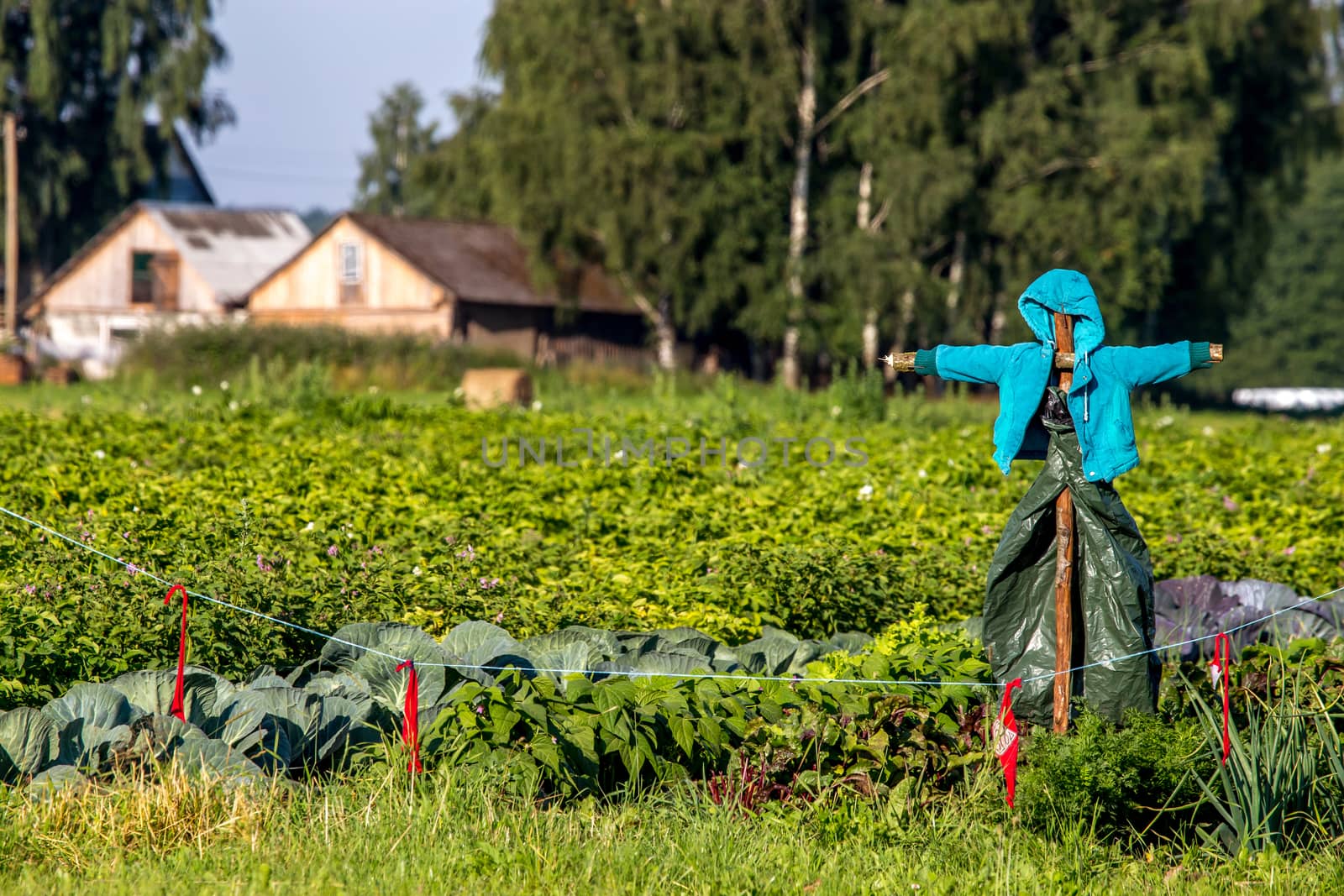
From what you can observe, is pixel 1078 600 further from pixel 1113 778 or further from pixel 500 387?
pixel 500 387

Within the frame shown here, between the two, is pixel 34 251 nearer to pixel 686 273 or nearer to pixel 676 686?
pixel 686 273

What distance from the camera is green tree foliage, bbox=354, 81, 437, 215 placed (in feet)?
188

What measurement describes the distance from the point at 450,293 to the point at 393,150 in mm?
30500

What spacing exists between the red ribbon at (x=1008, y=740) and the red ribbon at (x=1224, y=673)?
2.15 ft

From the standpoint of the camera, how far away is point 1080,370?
194 inches

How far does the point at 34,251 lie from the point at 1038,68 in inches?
1251

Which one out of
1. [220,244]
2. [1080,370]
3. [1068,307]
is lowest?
[1080,370]

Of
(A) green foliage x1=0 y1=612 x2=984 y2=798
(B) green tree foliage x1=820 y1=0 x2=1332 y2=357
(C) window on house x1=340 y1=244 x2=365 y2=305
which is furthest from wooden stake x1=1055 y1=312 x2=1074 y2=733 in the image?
(C) window on house x1=340 y1=244 x2=365 y2=305

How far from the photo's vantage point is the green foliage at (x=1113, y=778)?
435cm

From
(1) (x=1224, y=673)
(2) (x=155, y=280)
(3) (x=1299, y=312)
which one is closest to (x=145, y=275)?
(2) (x=155, y=280)

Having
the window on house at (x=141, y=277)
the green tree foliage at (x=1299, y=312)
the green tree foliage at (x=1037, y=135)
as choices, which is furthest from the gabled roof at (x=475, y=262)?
the green tree foliage at (x=1299, y=312)

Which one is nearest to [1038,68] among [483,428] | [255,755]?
[483,428]

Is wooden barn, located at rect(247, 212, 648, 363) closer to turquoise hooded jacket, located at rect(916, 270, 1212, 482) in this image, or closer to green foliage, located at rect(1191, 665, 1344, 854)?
turquoise hooded jacket, located at rect(916, 270, 1212, 482)

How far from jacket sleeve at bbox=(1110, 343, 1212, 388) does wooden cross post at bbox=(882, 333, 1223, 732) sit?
0.23 ft
